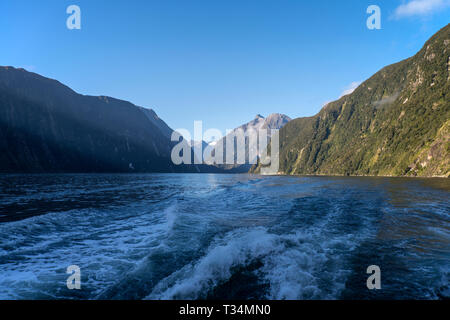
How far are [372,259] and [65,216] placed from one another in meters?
22.3

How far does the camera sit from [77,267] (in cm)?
896

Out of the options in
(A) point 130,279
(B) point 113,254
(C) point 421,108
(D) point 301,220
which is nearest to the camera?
(A) point 130,279

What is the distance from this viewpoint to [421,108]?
164m

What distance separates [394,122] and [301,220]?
228773 millimetres

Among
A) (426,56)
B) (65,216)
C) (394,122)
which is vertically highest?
(426,56)

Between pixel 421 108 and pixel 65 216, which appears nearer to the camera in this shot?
pixel 65 216

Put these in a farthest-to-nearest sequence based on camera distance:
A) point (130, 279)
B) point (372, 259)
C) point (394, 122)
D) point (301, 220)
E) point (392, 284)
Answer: point (394, 122) < point (301, 220) < point (372, 259) < point (130, 279) < point (392, 284)

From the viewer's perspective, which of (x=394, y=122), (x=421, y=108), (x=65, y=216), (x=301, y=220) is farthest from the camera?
(x=394, y=122)

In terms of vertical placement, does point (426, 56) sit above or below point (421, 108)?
above
